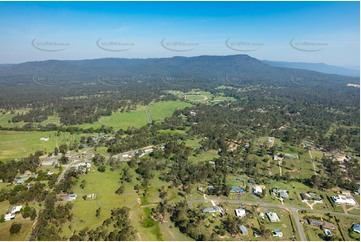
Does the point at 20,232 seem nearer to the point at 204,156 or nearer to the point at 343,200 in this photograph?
the point at 204,156

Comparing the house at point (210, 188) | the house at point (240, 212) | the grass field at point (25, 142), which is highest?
the grass field at point (25, 142)

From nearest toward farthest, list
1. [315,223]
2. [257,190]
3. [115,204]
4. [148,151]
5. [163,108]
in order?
[315,223] → [115,204] → [257,190] → [148,151] → [163,108]

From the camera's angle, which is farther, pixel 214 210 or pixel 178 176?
pixel 178 176

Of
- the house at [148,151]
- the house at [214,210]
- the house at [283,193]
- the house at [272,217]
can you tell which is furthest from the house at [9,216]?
the house at [283,193]

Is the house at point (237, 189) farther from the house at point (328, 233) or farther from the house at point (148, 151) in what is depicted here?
the house at point (148, 151)

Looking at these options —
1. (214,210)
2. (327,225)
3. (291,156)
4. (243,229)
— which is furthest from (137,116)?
(327,225)

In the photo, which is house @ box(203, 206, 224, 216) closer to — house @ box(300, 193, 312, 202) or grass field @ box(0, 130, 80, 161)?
house @ box(300, 193, 312, 202)

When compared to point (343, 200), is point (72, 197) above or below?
above

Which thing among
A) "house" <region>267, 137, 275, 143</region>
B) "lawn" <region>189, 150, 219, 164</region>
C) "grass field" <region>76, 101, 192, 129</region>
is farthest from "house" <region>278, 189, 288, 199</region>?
"grass field" <region>76, 101, 192, 129</region>

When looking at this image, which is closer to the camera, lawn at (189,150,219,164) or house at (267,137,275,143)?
lawn at (189,150,219,164)

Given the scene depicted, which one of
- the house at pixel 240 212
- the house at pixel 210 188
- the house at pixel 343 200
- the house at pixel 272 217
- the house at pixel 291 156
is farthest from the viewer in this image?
the house at pixel 291 156
